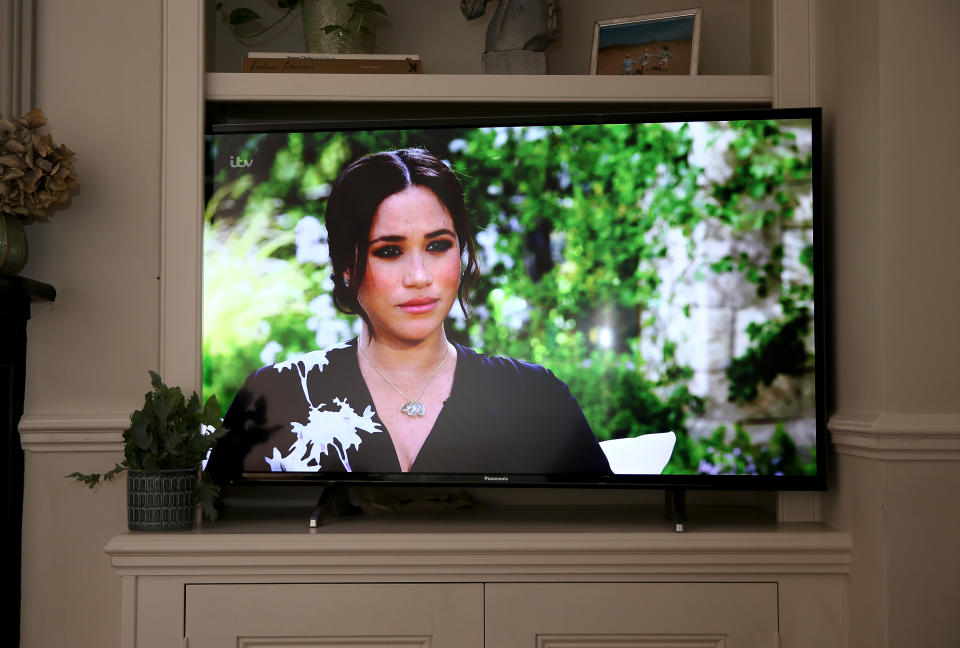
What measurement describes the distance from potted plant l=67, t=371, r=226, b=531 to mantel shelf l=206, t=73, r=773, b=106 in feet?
2.69

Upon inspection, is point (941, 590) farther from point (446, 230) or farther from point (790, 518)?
point (446, 230)

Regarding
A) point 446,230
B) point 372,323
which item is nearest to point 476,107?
point 446,230

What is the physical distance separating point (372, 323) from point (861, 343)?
1.15 meters

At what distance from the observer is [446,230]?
2.34m

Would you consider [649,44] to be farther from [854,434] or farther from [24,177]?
[24,177]

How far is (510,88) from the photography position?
246 cm

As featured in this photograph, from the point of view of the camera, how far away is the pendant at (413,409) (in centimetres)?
232

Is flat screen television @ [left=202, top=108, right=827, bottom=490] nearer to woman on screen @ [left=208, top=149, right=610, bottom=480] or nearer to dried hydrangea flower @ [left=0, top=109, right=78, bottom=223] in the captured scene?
woman on screen @ [left=208, top=149, right=610, bottom=480]

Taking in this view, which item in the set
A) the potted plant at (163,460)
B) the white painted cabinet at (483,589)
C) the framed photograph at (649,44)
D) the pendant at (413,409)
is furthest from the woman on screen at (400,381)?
the framed photograph at (649,44)

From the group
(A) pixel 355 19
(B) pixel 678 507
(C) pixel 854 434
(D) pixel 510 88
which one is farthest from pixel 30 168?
(C) pixel 854 434

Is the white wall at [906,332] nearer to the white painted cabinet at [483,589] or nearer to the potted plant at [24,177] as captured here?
the white painted cabinet at [483,589]

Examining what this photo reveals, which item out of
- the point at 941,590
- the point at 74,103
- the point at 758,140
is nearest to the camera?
the point at 941,590

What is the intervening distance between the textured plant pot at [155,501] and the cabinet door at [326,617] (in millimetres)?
179

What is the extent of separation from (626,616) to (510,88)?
1.34 m
